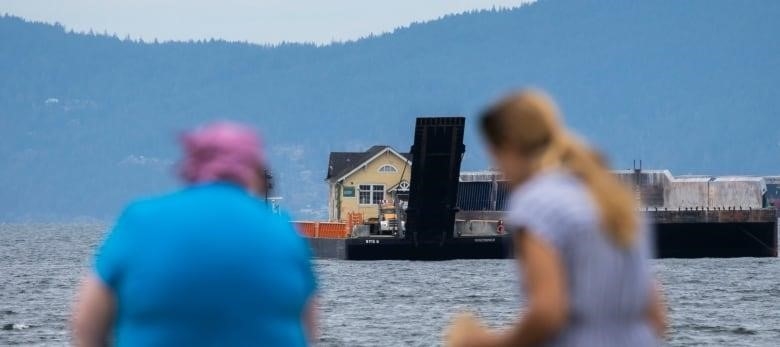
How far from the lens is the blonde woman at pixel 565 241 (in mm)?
5102

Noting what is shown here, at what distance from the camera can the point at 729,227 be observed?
77250mm

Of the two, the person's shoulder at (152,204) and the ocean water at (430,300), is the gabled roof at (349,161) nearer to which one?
the ocean water at (430,300)

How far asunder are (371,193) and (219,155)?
8908 cm

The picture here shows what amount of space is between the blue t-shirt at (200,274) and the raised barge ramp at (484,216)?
177 feet

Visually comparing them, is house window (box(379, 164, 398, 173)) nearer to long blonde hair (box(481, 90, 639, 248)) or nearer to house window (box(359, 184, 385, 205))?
house window (box(359, 184, 385, 205))

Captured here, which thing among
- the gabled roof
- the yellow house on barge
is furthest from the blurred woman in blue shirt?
the gabled roof

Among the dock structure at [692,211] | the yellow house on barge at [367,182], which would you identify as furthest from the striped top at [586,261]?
the yellow house on barge at [367,182]

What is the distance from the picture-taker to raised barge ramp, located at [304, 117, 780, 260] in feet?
205

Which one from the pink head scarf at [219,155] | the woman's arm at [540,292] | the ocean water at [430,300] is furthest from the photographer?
the ocean water at [430,300]

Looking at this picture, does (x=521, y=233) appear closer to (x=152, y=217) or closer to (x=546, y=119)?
(x=546, y=119)

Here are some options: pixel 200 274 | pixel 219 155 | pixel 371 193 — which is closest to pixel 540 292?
pixel 200 274

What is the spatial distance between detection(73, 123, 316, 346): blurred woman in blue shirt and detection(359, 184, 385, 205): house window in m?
88.9

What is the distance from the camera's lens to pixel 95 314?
5340mm

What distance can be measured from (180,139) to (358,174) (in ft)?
293
